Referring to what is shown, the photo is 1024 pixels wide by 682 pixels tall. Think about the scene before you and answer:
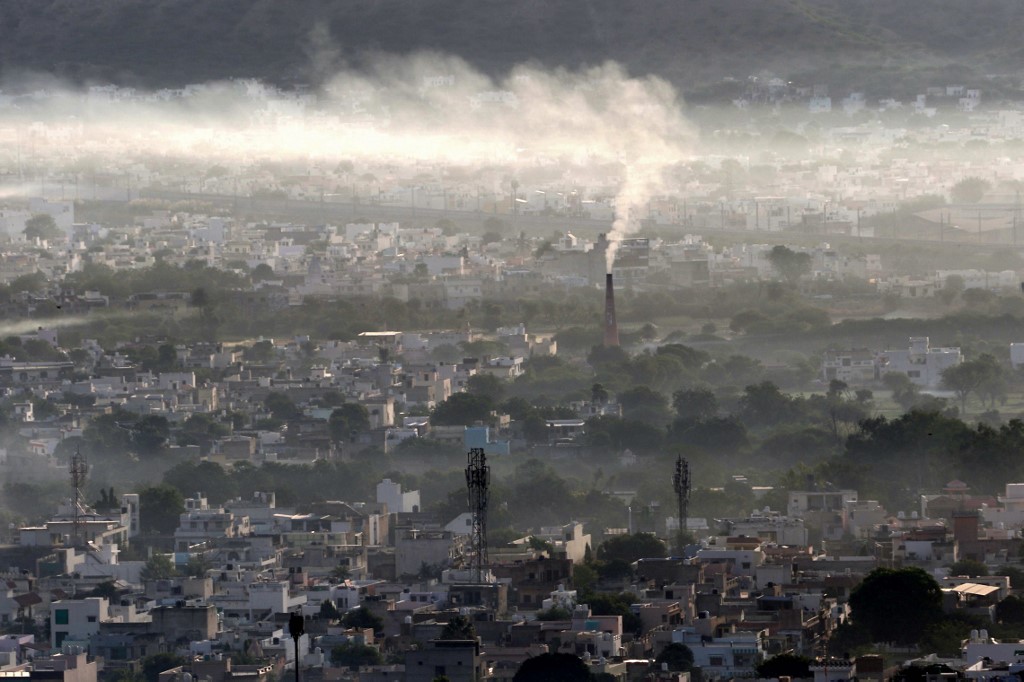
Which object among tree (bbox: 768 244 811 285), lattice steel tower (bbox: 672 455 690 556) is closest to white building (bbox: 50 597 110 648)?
lattice steel tower (bbox: 672 455 690 556)

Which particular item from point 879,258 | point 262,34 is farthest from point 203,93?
point 879,258

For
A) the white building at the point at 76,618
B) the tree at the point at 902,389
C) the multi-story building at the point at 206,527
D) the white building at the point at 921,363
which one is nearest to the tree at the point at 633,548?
the multi-story building at the point at 206,527

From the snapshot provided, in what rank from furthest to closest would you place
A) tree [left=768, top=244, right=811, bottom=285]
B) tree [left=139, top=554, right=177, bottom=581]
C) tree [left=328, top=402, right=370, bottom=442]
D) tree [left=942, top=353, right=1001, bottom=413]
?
tree [left=768, top=244, right=811, bottom=285] → tree [left=942, top=353, right=1001, bottom=413] → tree [left=328, top=402, right=370, bottom=442] → tree [left=139, top=554, right=177, bottom=581]

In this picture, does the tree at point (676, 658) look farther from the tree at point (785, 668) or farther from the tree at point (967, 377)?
the tree at point (967, 377)

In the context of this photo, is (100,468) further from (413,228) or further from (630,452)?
(413,228)

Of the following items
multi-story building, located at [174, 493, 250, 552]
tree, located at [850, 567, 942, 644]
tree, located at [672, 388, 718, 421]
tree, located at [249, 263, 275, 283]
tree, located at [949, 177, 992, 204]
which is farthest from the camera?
tree, located at [949, 177, 992, 204]

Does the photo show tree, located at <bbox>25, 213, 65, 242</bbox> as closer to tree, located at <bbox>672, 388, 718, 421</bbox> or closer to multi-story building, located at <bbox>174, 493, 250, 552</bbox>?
tree, located at <bbox>672, 388, 718, 421</bbox>

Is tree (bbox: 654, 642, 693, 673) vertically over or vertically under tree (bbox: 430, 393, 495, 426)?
under
